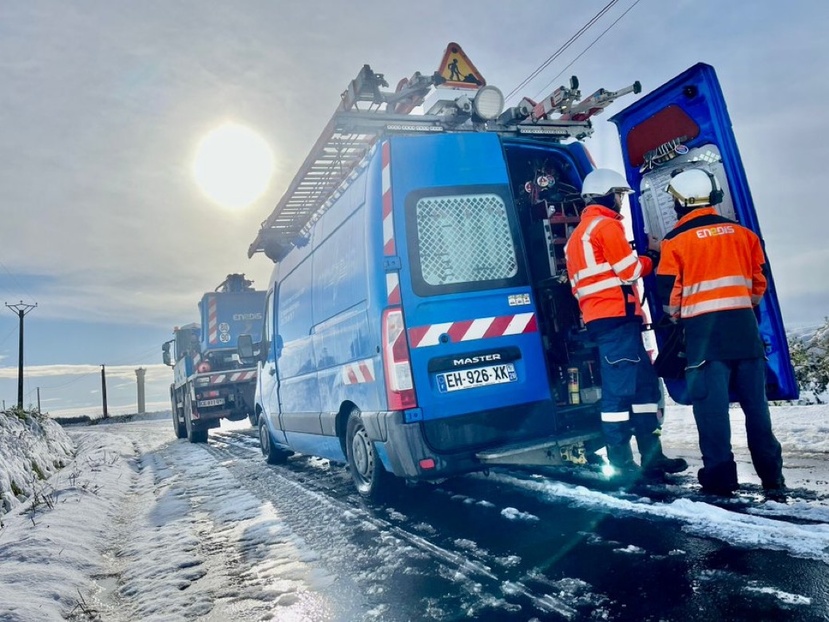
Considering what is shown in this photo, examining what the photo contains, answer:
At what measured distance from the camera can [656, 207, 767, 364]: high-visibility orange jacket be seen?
3600 millimetres

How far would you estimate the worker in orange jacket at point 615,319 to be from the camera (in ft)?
13.2

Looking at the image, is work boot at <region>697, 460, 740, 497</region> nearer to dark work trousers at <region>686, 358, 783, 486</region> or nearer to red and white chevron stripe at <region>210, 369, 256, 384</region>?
dark work trousers at <region>686, 358, 783, 486</region>

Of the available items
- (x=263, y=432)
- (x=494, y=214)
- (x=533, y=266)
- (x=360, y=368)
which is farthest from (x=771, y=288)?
(x=263, y=432)

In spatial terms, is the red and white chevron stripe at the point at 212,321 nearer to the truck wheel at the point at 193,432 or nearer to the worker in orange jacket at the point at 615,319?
the truck wheel at the point at 193,432

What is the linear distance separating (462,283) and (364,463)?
1.68 metres

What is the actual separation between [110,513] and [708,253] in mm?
5682

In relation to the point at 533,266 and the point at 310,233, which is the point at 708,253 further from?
the point at 310,233

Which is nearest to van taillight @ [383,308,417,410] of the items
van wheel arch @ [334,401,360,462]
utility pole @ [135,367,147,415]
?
van wheel arch @ [334,401,360,462]

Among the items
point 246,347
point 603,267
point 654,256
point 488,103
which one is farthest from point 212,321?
point 603,267

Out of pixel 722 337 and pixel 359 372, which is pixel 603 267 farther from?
pixel 359 372

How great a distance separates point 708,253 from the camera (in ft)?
12.0

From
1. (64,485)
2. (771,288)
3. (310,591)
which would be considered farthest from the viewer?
(64,485)

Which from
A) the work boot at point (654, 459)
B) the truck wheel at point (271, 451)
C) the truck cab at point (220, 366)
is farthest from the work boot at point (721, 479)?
the truck cab at point (220, 366)

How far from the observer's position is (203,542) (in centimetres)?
419
